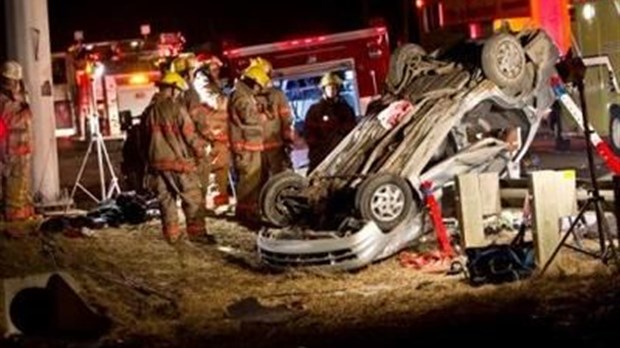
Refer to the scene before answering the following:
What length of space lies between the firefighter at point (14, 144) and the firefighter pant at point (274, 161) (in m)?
2.86

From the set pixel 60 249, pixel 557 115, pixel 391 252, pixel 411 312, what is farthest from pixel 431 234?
pixel 557 115

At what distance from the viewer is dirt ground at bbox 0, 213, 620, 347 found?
7.10 m

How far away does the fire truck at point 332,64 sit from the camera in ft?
59.1

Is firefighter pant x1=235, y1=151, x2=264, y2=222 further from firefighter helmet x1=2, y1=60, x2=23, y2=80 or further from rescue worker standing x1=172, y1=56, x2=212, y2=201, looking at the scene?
firefighter helmet x1=2, y1=60, x2=23, y2=80

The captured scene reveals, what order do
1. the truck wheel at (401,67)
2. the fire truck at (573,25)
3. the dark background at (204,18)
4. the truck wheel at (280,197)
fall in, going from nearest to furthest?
the truck wheel at (280,197), the truck wheel at (401,67), the fire truck at (573,25), the dark background at (204,18)

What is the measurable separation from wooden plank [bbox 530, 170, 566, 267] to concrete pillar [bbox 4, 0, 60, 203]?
27.7 feet

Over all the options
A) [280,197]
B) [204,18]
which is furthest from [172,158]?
[204,18]

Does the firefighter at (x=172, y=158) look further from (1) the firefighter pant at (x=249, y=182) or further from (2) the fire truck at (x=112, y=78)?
(2) the fire truck at (x=112, y=78)

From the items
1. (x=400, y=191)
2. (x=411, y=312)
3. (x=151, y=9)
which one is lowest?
(x=411, y=312)

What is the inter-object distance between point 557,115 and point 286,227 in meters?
10.1

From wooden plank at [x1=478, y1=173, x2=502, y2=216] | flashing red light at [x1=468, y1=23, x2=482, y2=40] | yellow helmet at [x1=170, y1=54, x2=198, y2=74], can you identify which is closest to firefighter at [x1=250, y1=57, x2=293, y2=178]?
yellow helmet at [x1=170, y1=54, x2=198, y2=74]

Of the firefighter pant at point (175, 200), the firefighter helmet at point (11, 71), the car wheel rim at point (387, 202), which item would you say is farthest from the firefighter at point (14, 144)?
the car wheel rim at point (387, 202)

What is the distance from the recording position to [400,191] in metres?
10.2

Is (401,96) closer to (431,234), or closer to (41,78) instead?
(431,234)
